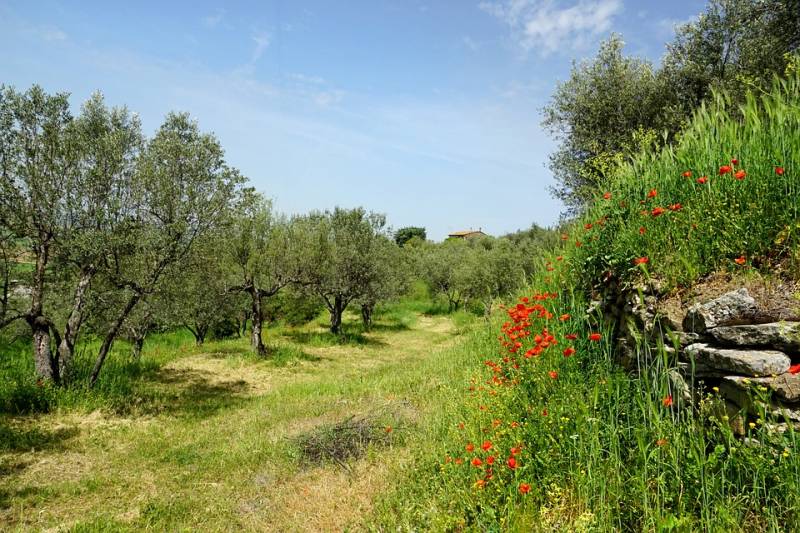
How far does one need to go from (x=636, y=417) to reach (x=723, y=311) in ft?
3.94

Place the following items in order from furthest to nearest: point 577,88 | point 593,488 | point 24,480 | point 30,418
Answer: point 577,88 < point 30,418 < point 24,480 < point 593,488

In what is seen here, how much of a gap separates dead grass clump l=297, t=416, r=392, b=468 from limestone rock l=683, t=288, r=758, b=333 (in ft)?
15.1

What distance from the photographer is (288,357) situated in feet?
61.8

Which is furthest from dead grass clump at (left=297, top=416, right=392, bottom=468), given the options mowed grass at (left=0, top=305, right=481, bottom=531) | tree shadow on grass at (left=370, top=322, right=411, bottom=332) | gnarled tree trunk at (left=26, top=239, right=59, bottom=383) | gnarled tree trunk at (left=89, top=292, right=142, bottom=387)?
tree shadow on grass at (left=370, top=322, right=411, bottom=332)

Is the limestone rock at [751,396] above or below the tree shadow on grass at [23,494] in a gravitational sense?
above

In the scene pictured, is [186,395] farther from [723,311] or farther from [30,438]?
[723,311]

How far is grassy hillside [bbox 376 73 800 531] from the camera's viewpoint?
285 centimetres

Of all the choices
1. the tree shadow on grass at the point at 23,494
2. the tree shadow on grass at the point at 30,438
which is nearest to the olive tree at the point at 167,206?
the tree shadow on grass at the point at 30,438

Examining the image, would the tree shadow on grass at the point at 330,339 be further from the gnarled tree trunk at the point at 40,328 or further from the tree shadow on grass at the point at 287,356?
the gnarled tree trunk at the point at 40,328

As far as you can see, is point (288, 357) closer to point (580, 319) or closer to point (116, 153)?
point (116, 153)

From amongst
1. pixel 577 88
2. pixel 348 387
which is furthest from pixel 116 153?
pixel 577 88

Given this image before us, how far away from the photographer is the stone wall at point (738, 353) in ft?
9.48

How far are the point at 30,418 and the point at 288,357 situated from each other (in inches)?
402

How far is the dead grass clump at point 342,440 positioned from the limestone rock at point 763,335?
4.76 metres
